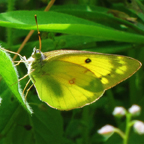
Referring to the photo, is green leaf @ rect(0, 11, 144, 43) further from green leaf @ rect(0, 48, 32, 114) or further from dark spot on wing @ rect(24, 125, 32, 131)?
dark spot on wing @ rect(24, 125, 32, 131)

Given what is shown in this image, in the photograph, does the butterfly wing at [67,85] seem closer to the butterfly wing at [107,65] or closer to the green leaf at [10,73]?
the butterfly wing at [107,65]

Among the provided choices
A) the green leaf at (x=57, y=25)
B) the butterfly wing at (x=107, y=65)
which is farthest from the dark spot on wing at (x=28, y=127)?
A: the green leaf at (x=57, y=25)

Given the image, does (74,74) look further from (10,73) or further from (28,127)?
(10,73)

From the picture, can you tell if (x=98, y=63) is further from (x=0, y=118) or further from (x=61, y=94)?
(x=0, y=118)

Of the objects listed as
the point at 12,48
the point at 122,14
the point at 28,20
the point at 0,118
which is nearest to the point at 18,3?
the point at 12,48

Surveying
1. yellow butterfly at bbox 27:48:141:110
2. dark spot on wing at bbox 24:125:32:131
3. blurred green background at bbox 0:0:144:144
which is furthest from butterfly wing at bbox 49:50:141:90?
dark spot on wing at bbox 24:125:32:131

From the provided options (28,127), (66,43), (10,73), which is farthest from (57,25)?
(28,127)

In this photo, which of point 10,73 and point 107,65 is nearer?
point 10,73

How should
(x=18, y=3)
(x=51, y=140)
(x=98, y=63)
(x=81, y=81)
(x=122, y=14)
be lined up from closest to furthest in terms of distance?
1. (x=98, y=63)
2. (x=81, y=81)
3. (x=51, y=140)
4. (x=122, y=14)
5. (x=18, y=3)

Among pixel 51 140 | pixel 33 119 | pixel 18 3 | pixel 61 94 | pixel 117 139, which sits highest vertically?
pixel 18 3
